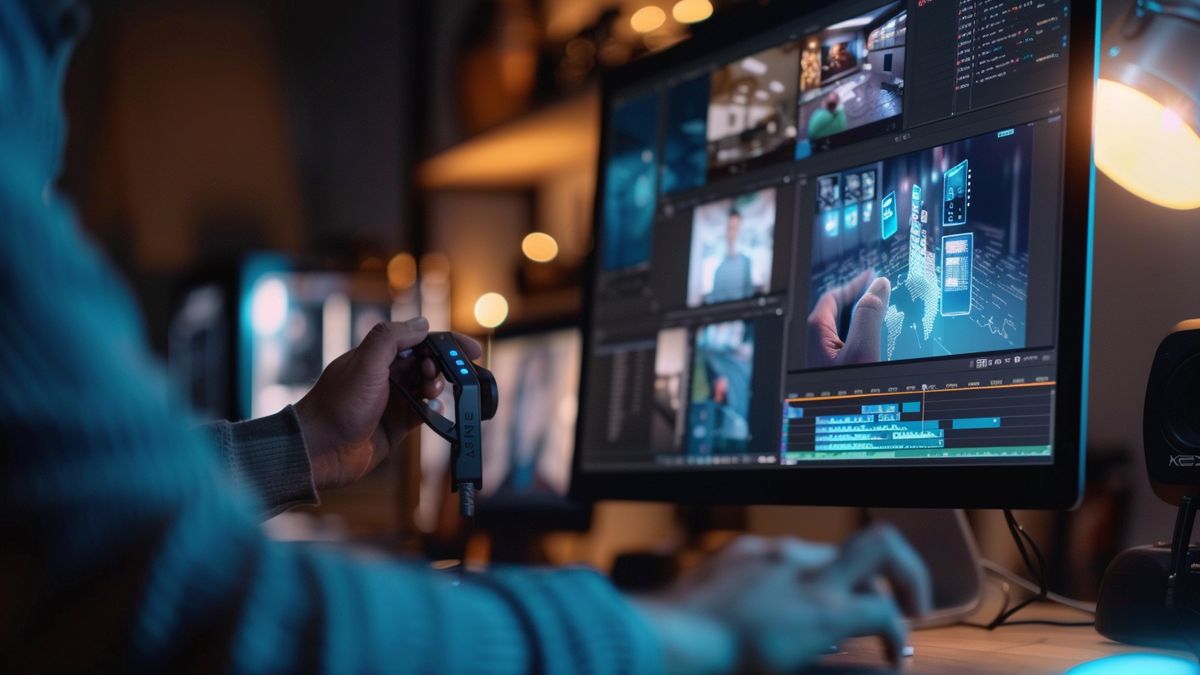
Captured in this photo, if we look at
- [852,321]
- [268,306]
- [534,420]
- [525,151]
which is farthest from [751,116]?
[268,306]

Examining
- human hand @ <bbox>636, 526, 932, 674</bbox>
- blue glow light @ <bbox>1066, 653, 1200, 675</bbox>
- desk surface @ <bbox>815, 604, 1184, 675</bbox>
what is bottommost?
desk surface @ <bbox>815, 604, 1184, 675</bbox>

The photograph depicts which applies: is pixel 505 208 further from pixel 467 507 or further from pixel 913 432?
pixel 913 432

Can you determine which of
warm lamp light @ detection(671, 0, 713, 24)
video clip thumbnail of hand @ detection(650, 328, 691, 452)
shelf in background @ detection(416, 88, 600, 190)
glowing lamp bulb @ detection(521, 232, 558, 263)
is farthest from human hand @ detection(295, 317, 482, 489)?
glowing lamp bulb @ detection(521, 232, 558, 263)

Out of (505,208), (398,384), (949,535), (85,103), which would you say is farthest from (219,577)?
(85,103)

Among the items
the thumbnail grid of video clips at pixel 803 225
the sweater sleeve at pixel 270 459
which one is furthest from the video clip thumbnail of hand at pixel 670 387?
the sweater sleeve at pixel 270 459

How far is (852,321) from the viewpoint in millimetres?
884

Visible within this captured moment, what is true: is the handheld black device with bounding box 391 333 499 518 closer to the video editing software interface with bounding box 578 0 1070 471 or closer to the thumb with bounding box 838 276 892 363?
the video editing software interface with bounding box 578 0 1070 471

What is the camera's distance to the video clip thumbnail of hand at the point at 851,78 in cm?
89

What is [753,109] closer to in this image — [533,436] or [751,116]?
[751,116]

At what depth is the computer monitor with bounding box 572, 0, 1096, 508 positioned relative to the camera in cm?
77

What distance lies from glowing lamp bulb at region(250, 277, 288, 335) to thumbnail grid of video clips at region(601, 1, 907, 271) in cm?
146

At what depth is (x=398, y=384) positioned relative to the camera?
1.06m

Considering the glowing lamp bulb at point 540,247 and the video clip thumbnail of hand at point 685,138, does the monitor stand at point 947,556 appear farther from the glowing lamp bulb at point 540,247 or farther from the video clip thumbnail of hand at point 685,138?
the glowing lamp bulb at point 540,247

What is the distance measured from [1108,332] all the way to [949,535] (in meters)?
0.27
